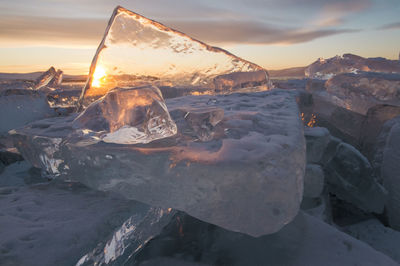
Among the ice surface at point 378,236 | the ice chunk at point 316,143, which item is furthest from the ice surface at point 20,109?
the ice surface at point 378,236

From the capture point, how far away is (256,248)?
0.91 m

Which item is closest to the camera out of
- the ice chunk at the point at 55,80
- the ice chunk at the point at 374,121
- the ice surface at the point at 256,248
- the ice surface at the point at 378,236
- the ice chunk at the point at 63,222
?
the ice chunk at the point at 63,222

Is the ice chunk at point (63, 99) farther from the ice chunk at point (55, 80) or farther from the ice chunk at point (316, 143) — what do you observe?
the ice chunk at point (316, 143)

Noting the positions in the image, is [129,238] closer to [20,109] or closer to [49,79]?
[20,109]

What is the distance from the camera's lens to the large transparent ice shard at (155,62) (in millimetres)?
1778

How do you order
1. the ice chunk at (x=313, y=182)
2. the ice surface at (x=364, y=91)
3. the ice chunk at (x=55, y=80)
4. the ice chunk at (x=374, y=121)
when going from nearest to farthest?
the ice chunk at (x=313, y=182) → the ice chunk at (x=374, y=121) → the ice surface at (x=364, y=91) → the ice chunk at (x=55, y=80)

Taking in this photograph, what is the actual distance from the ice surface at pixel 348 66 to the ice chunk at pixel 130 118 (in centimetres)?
397

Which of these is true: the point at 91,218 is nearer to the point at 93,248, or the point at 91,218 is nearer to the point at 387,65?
the point at 93,248

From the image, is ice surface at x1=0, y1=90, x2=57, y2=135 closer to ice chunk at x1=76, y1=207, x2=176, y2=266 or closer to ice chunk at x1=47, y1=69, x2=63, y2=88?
ice chunk at x1=76, y1=207, x2=176, y2=266

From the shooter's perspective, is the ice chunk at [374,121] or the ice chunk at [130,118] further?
the ice chunk at [374,121]

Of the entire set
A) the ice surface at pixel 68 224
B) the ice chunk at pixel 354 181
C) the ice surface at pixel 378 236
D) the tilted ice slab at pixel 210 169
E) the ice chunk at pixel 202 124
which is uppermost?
the ice chunk at pixel 202 124

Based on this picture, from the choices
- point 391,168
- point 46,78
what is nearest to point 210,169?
point 391,168

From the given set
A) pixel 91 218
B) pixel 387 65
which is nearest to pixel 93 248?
pixel 91 218

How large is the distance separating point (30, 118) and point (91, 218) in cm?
177
